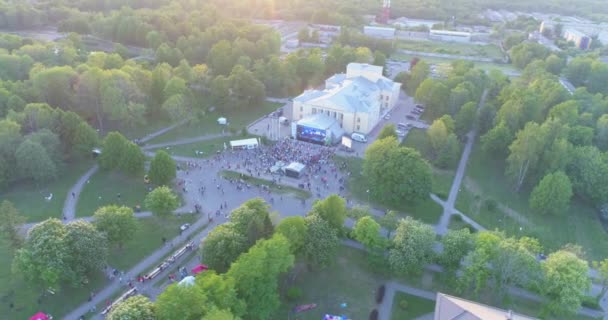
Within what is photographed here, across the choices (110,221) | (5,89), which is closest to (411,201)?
(110,221)

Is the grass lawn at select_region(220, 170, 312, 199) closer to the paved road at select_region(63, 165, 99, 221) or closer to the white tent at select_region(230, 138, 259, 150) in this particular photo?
the white tent at select_region(230, 138, 259, 150)

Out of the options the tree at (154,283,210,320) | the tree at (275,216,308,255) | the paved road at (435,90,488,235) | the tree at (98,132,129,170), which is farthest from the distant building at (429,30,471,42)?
the tree at (154,283,210,320)

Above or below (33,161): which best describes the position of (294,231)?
above

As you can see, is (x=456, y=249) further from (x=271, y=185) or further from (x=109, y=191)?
(x=109, y=191)

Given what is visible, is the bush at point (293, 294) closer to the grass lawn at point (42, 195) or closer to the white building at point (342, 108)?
the grass lawn at point (42, 195)

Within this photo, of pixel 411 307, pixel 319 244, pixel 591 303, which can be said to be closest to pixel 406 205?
pixel 411 307

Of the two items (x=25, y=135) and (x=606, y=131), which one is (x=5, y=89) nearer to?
(x=25, y=135)

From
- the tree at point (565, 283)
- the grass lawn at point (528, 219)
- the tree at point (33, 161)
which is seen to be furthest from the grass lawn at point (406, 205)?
the tree at point (33, 161)
